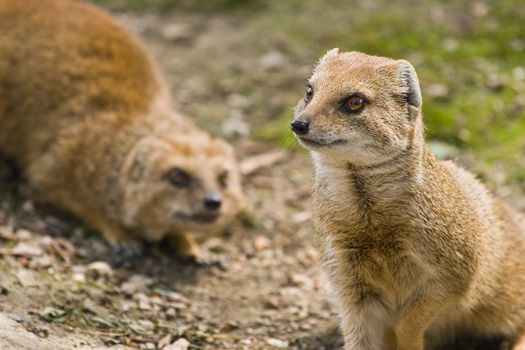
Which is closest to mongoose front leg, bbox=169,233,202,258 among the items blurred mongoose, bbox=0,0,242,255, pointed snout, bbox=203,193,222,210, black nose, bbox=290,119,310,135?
blurred mongoose, bbox=0,0,242,255

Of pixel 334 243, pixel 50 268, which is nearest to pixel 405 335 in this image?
pixel 334 243

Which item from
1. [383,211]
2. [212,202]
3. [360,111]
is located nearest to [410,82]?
[360,111]

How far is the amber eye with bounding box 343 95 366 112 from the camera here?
408 cm

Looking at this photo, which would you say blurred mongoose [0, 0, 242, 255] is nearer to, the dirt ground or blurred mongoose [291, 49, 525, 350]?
the dirt ground

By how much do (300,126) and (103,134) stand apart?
339 cm

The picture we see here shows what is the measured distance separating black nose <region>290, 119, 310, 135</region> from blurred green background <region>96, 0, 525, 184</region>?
3197 mm

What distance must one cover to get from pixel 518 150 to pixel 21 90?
4489mm

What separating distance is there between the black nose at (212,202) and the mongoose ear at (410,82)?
2380 millimetres

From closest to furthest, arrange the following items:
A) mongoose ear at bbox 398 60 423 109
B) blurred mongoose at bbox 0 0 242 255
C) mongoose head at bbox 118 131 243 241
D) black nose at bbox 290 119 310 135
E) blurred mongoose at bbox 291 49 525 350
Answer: black nose at bbox 290 119 310 135 → blurred mongoose at bbox 291 49 525 350 → mongoose ear at bbox 398 60 423 109 → mongoose head at bbox 118 131 243 241 → blurred mongoose at bbox 0 0 242 255

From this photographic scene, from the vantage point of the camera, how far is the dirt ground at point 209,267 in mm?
4820

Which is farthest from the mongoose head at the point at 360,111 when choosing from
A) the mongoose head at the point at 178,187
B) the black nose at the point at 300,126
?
the mongoose head at the point at 178,187

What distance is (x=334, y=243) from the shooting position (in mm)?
4320

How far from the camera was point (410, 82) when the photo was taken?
425 centimetres

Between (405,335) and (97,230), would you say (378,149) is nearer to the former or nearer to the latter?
(405,335)
